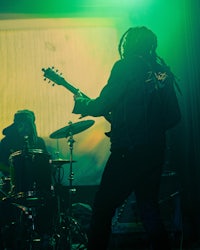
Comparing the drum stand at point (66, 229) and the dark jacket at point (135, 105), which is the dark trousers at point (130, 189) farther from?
the drum stand at point (66, 229)

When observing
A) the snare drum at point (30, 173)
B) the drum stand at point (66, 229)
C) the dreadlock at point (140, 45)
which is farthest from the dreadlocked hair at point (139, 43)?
the snare drum at point (30, 173)

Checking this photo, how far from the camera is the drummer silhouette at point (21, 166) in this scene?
394 centimetres

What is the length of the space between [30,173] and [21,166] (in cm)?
12

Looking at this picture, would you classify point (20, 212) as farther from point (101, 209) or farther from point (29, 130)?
point (101, 209)

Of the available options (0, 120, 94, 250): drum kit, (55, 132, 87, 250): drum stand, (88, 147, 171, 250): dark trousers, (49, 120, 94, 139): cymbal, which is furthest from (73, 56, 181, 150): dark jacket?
(55, 132, 87, 250): drum stand

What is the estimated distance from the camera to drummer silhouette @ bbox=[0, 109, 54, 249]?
3.94m

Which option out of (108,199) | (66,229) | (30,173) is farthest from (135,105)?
(66,229)

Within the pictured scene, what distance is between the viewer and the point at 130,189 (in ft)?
8.63

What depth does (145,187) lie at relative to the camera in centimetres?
264

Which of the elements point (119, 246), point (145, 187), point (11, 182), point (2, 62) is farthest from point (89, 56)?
point (145, 187)

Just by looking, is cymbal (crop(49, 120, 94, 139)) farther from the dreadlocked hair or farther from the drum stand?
the dreadlocked hair

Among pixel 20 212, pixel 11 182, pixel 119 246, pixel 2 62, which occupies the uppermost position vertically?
pixel 2 62

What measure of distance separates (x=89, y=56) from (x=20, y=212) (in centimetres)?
215

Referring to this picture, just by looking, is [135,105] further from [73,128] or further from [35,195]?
[35,195]
